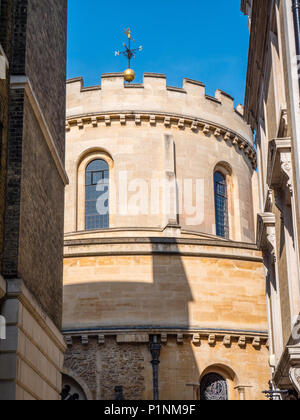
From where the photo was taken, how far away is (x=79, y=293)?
24.2m

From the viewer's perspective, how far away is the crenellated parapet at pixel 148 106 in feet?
103

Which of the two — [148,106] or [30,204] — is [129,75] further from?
[30,204]

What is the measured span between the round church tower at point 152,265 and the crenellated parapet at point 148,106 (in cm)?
6

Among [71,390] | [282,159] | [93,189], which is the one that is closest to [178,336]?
[71,390]

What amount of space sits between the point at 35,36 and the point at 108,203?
1610 centimetres

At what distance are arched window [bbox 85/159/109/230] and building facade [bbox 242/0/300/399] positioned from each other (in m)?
12.1

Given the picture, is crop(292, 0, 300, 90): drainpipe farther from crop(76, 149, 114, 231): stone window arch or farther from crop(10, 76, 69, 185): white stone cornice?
crop(76, 149, 114, 231): stone window arch

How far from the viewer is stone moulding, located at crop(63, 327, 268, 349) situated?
23.1 m

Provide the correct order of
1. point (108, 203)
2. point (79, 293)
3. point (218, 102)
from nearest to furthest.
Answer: point (79, 293) < point (108, 203) < point (218, 102)

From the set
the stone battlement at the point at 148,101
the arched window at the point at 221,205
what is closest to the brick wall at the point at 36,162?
the stone battlement at the point at 148,101

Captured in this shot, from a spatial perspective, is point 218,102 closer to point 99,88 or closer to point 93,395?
point 99,88

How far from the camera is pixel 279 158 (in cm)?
1227

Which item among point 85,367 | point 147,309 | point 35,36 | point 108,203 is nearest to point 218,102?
point 108,203

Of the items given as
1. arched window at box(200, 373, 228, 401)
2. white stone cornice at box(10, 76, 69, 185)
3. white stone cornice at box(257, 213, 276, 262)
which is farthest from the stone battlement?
white stone cornice at box(257, 213, 276, 262)
